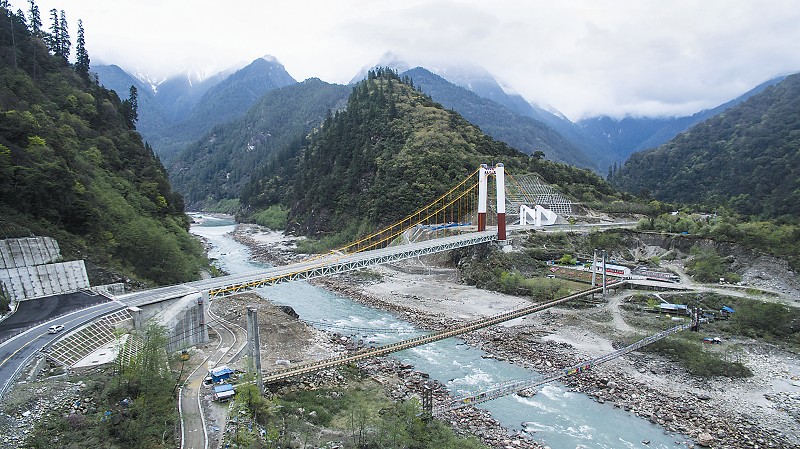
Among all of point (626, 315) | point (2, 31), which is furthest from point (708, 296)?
point (2, 31)

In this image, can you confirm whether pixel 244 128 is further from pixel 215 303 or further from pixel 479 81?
pixel 215 303

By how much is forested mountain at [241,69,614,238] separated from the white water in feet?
63.8

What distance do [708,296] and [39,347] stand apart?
27.7 meters

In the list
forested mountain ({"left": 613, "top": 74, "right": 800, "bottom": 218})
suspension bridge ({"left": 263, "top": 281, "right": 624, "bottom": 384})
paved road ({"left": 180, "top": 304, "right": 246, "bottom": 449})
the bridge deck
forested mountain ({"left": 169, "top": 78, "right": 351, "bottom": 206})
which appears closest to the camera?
paved road ({"left": 180, "top": 304, "right": 246, "bottom": 449})

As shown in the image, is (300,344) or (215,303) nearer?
(300,344)

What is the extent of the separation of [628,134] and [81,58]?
190m

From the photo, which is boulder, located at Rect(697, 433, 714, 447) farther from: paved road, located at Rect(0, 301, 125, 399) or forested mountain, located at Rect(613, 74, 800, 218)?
forested mountain, located at Rect(613, 74, 800, 218)

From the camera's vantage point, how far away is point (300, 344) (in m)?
19.8

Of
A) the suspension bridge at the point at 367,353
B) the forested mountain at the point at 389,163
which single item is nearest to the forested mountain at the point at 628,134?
the forested mountain at the point at 389,163

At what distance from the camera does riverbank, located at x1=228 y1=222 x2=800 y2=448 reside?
1381cm

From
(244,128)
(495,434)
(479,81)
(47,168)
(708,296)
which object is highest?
(479,81)

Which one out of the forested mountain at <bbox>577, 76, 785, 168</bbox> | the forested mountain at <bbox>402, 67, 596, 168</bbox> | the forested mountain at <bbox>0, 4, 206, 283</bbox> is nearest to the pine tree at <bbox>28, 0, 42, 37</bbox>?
the forested mountain at <bbox>0, 4, 206, 283</bbox>

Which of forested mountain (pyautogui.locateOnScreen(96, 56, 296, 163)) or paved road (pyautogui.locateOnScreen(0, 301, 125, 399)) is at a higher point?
forested mountain (pyautogui.locateOnScreen(96, 56, 296, 163))

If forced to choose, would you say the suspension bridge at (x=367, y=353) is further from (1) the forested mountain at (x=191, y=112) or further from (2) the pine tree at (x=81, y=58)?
(1) the forested mountain at (x=191, y=112)
